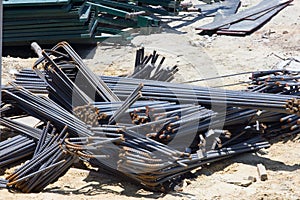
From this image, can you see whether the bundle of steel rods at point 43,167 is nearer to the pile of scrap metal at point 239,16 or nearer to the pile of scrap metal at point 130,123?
the pile of scrap metal at point 130,123

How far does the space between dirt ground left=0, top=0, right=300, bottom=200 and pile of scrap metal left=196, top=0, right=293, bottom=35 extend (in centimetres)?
21

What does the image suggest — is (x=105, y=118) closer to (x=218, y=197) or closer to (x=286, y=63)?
(x=218, y=197)

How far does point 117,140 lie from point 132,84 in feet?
4.75

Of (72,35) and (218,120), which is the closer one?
(218,120)

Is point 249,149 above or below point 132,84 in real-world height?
below

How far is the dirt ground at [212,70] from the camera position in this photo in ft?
17.0

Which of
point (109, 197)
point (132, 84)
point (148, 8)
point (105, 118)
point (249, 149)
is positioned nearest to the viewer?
point (109, 197)

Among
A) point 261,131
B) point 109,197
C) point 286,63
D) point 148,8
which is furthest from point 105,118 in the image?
point 148,8

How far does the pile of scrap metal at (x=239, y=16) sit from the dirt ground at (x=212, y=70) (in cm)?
21

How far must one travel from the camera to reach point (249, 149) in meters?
6.00

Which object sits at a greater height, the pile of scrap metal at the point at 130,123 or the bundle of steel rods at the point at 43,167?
the pile of scrap metal at the point at 130,123

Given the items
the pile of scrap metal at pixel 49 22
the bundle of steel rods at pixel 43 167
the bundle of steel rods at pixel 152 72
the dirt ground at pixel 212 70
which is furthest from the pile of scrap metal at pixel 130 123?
the pile of scrap metal at pixel 49 22

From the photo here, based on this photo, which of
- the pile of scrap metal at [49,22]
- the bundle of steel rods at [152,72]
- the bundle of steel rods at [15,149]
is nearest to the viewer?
the bundle of steel rods at [15,149]

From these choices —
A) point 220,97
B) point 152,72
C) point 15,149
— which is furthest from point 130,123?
point 152,72
